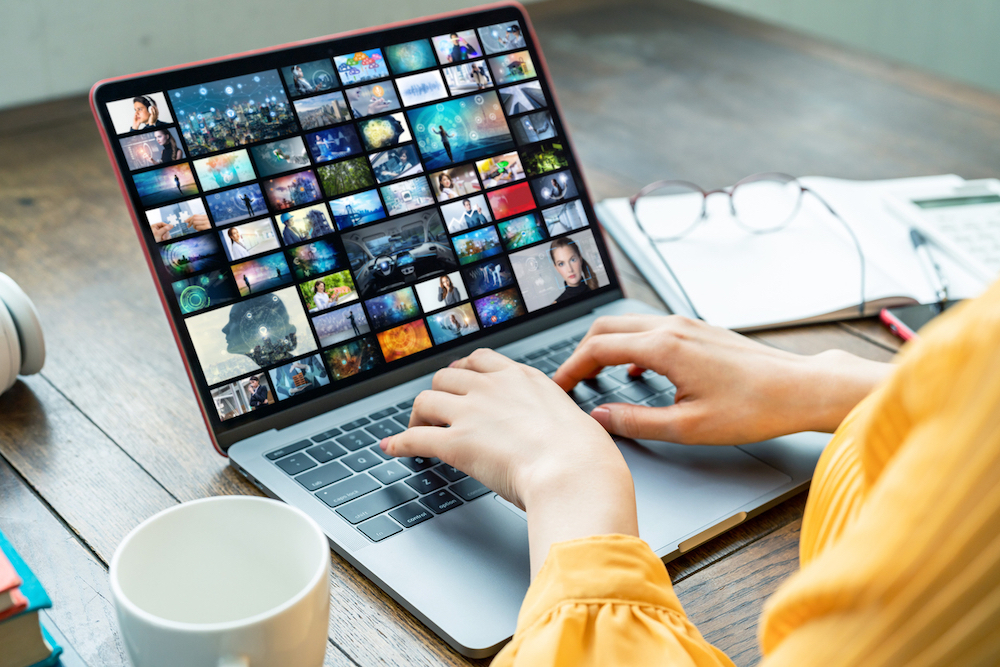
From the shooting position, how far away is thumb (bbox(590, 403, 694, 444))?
612 millimetres

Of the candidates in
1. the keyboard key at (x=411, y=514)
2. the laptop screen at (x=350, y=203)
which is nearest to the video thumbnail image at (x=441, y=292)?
the laptop screen at (x=350, y=203)

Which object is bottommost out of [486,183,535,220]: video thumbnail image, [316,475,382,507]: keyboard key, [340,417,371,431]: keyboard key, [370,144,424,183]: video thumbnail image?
[316,475,382,507]: keyboard key

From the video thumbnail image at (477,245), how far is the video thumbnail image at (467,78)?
0.13 m

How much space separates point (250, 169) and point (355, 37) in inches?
6.2

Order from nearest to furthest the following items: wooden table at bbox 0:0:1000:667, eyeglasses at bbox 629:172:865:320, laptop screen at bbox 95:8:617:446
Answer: wooden table at bbox 0:0:1000:667, laptop screen at bbox 95:8:617:446, eyeglasses at bbox 629:172:865:320

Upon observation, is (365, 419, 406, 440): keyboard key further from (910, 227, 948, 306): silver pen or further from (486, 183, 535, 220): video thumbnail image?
(910, 227, 948, 306): silver pen

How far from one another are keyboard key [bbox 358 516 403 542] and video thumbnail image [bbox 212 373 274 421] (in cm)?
15

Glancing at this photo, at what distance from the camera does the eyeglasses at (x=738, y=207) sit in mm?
984

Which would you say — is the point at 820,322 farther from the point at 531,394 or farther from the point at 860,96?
the point at 860,96

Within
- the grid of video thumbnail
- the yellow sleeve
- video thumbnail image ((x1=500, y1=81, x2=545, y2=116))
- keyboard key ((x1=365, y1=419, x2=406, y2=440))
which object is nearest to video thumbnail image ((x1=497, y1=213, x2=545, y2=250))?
the grid of video thumbnail

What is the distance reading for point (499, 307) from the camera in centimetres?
75

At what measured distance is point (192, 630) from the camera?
1.11ft

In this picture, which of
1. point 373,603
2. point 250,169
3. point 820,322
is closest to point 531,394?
point 373,603

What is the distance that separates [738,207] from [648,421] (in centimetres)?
51
